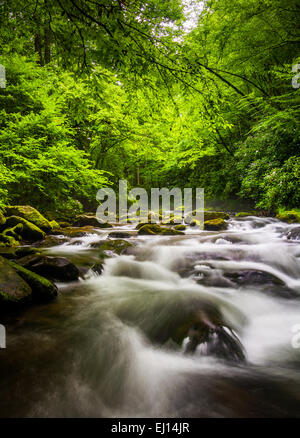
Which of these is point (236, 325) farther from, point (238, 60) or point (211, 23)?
point (211, 23)

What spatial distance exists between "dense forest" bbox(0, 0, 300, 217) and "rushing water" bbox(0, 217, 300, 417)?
2709 millimetres

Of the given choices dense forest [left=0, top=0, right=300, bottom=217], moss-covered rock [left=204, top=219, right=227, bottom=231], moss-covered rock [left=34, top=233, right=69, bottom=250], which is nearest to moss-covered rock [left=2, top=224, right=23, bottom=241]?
moss-covered rock [left=34, top=233, right=69, bottom=250]

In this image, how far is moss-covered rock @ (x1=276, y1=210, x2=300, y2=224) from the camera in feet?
26.9

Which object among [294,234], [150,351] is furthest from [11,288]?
[294,234]

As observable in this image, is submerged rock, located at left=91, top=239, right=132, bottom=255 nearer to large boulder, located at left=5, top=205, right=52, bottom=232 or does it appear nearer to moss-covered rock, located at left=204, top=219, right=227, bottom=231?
large boulder, located at left=5, top=205, right=52, bottom=232

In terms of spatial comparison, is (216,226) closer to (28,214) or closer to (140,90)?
(140,90)

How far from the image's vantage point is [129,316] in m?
2.95

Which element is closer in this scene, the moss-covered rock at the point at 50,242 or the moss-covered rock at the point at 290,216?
the moss-covered rock at the point at 50,242

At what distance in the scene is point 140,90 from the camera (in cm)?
308

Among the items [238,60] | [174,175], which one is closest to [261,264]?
[238,60]

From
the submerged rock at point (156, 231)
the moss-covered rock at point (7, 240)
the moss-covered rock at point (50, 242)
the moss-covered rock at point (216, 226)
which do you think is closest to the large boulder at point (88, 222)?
the submerged rock at point (156, 231)

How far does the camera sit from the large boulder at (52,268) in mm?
3645

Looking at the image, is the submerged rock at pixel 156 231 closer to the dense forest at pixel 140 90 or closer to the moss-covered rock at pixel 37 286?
the dense forest at pixel 140 90

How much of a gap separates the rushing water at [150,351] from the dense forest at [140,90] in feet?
8.89
